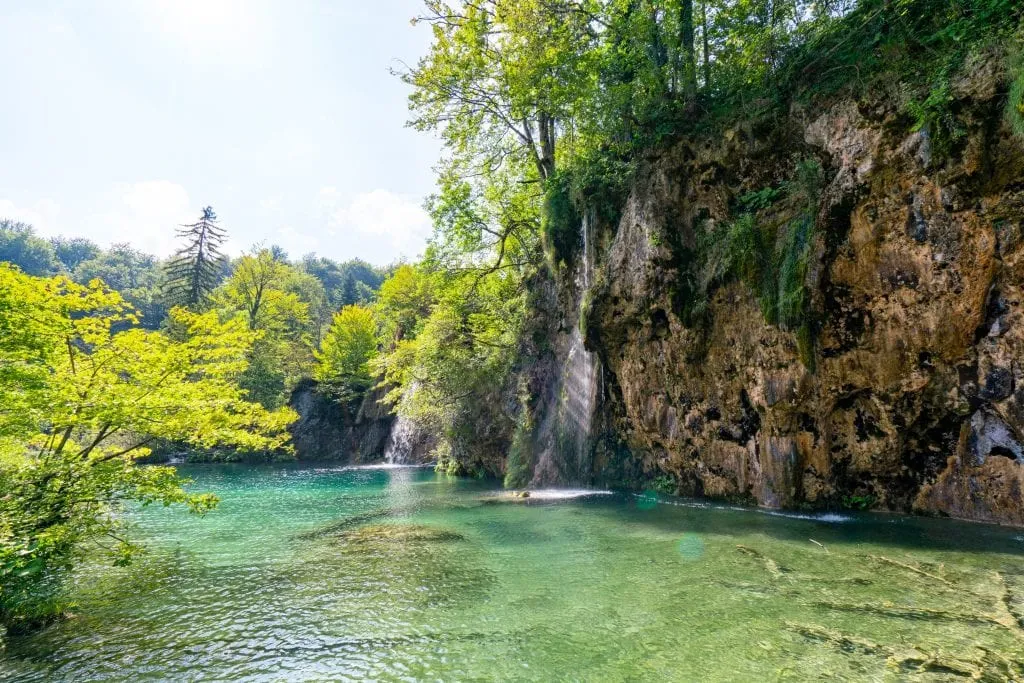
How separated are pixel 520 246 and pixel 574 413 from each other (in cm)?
929

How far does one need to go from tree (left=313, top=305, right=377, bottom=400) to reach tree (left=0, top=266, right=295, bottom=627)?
29905mm

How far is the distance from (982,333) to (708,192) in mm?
6783

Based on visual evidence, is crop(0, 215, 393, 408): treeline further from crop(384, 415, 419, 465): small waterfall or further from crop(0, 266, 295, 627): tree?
crop(0, 266, 295, 627): tree

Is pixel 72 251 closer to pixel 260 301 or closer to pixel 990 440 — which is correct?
pixel 260 301

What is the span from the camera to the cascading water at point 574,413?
663 inches

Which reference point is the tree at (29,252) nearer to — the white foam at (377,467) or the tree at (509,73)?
the white foam at (377,467)

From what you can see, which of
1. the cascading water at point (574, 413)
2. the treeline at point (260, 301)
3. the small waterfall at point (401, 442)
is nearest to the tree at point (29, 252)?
the treeline at point (260, 301)

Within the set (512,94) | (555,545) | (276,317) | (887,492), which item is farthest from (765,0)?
(276,317)

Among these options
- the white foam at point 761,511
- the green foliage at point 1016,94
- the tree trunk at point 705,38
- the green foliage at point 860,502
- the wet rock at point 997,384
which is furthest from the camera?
the tree trunk at point 705,38

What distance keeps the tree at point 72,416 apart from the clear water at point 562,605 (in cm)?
98

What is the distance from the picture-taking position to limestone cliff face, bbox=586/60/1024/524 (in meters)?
9.09

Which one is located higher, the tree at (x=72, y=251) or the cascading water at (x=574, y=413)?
the tree at (x=72, y=251)

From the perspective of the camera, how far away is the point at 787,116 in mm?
12398

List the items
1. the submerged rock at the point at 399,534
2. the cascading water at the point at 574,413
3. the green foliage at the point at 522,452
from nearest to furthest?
the submerged rock at the point at 399,534, the cascading water at the point at 574,413, the green foliage at the point at 522,452
